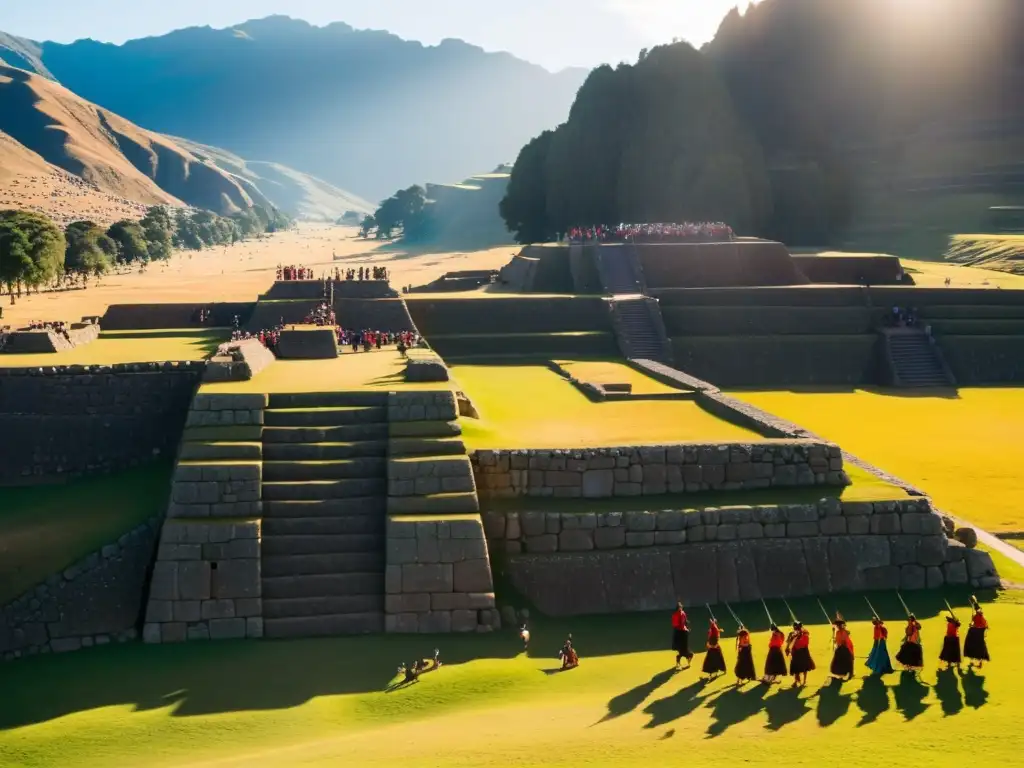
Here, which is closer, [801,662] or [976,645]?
[801,662]

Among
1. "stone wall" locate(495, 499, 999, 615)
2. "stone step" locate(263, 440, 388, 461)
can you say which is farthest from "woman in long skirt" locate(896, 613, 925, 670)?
"stone step" locate(263, 440, 388, 461)

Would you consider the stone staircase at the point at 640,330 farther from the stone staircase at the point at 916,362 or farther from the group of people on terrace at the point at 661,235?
the stone staircase at the point at 916,362

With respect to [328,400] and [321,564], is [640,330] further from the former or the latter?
[321,564]

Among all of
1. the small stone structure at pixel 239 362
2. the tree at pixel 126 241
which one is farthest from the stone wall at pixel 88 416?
the tree at pixel 126 241

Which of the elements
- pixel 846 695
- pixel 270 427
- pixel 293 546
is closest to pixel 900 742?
pixel 846 695

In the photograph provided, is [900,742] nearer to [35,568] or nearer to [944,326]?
[35,568]

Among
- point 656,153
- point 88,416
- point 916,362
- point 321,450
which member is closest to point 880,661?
point 321,450
